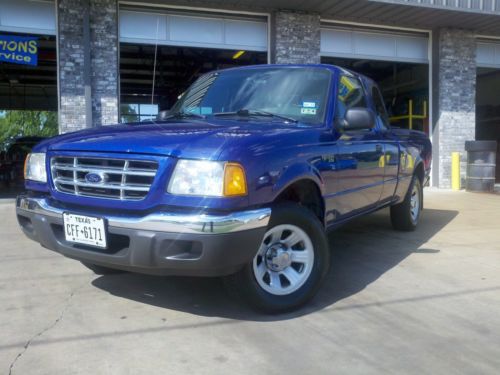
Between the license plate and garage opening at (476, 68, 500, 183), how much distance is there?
17917 mm

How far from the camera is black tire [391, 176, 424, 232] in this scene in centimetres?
615

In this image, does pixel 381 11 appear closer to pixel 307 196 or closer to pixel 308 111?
pixel 308 111

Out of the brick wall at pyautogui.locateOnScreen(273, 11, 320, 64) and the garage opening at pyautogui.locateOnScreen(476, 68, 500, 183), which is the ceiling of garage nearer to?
the brick wall at pyautogui.locateOnScreen(273, 11, 320, 64)

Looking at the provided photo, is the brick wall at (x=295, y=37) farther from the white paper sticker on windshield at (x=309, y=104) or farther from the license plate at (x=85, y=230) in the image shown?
the license plate at (x=85, y=230)

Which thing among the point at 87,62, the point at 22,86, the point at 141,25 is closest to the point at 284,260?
the point at 87,62

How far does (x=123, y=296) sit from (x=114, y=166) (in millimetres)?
1175

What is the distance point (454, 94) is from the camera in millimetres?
12391

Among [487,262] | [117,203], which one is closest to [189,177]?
[117,203]

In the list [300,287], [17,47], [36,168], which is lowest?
[300,287]

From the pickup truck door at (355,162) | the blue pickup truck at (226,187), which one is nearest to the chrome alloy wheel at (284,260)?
the blue pickup truck at (226,187)

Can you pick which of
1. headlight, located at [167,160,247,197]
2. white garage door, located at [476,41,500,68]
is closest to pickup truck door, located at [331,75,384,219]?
headlight, located at [167,160,247,197]

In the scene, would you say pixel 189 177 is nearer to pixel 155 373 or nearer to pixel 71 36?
pixel 155 373

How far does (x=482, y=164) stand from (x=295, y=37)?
5.26m

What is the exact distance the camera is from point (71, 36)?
9305mm
